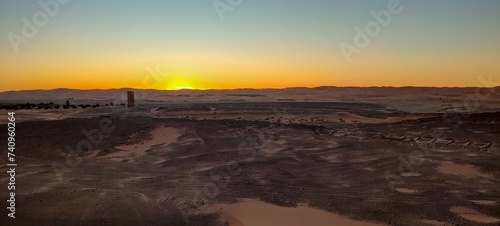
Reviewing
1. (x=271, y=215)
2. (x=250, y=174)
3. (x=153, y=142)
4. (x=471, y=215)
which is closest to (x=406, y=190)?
(x=471, y=215)

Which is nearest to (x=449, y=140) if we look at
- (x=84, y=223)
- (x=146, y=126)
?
(x=146, y=126)

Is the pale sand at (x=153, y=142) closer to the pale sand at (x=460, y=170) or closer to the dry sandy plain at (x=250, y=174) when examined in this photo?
the dry sandy plain at (x=250, y=174)

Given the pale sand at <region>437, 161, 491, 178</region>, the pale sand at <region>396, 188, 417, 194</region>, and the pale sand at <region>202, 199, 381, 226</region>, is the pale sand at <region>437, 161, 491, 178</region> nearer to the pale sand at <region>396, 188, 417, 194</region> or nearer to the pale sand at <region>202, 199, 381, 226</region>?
the pale sand at <region>396, 188, 417, 194</region>

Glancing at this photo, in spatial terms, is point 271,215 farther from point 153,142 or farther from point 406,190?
point 153,142

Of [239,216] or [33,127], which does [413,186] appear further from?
[33,127]

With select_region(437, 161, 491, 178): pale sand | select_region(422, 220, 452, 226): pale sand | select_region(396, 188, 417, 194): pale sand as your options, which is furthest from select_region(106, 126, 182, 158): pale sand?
select_region(422, 220, 452, 226): pale sand
